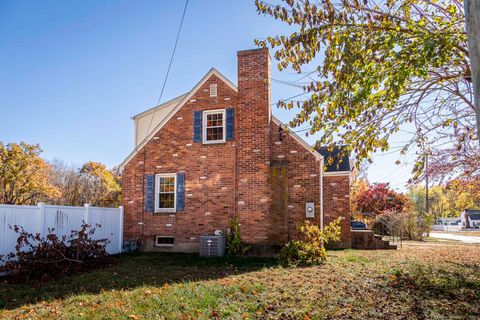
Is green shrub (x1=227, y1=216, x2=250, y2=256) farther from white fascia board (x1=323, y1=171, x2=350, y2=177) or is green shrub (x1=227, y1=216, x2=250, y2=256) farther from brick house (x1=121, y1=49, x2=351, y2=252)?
white fascia board (x1=323, y1=171, x2=350, y2=177)

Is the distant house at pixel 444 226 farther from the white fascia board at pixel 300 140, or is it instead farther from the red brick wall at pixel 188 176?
the red brick wall at pixel 188 176

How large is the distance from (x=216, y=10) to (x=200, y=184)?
22.1ft

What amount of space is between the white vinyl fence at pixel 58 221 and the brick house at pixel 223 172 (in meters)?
0.68

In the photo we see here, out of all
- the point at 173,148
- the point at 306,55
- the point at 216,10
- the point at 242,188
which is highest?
the point at 216,10

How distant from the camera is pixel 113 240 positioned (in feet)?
44.5

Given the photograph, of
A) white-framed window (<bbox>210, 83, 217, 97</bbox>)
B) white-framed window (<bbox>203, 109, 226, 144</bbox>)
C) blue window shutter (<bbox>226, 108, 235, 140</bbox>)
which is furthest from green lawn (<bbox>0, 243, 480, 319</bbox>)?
white-framed window (<bbox>210, 83, 217, 97</bbox>)

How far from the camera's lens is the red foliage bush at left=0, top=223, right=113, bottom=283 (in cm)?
884

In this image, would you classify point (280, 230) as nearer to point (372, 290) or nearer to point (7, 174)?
point (372, 290)

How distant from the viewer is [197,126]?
1372cm

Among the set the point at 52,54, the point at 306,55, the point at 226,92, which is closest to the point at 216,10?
the point at 306,55

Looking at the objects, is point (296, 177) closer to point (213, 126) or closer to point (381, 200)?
point (213, 126)

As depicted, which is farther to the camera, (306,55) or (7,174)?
(7,174)

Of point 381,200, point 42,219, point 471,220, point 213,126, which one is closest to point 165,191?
point 213,126

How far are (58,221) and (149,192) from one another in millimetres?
3825
